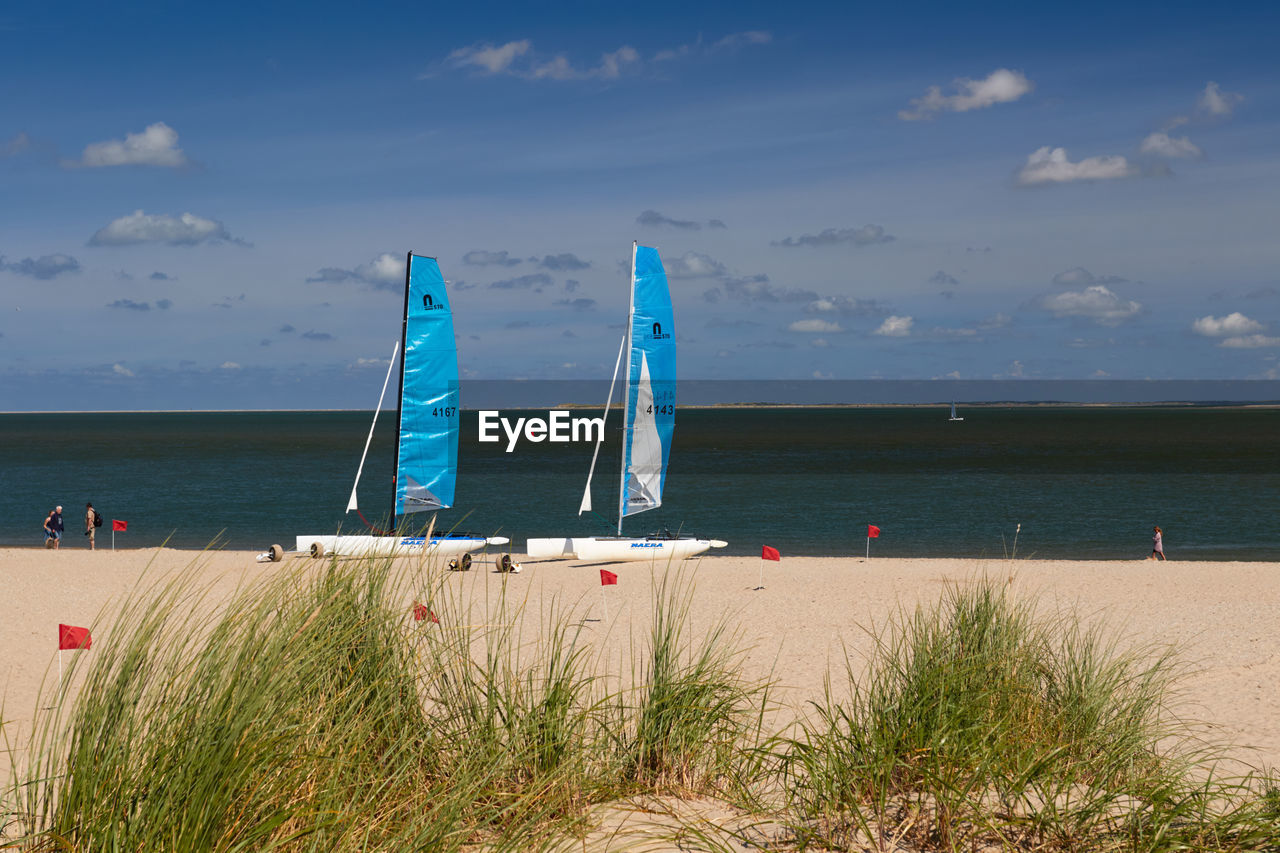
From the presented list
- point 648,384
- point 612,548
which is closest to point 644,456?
point 648,384

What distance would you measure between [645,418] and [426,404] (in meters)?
6.25

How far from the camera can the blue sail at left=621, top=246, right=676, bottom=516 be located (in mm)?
24891

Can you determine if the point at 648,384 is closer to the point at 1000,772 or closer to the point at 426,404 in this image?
the point at 426,404

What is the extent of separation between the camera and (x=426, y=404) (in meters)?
25.6

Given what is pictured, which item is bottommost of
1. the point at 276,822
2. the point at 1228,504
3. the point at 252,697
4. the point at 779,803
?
the point at 1228,504

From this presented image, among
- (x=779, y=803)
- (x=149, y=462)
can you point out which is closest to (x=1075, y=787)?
(x=779, y=803)

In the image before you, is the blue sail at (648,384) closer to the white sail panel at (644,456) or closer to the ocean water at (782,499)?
the white sail panel at (644,456)

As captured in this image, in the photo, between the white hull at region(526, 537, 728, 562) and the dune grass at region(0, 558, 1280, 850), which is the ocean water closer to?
the white hull at region(526, 537, 728, 562)

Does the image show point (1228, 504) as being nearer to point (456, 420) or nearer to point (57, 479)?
point (456, 420)

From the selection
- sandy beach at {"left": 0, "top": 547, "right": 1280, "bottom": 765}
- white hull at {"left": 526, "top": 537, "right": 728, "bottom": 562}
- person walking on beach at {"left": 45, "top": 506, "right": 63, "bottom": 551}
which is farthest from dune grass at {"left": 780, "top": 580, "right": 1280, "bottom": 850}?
person walking on beach at {"left": 45, "top": 506, "right": 63, "bottom": 551}

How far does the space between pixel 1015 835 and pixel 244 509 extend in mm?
51388

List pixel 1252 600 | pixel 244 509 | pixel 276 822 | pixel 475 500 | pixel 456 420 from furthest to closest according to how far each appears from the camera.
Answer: pixel 475 500 < pixel 244 509 < pixel 456 420 < pixel 1252 600 < pixel 276 822

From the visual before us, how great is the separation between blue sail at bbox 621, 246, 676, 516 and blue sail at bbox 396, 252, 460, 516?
5.08 meters

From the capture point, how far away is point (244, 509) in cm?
5003
